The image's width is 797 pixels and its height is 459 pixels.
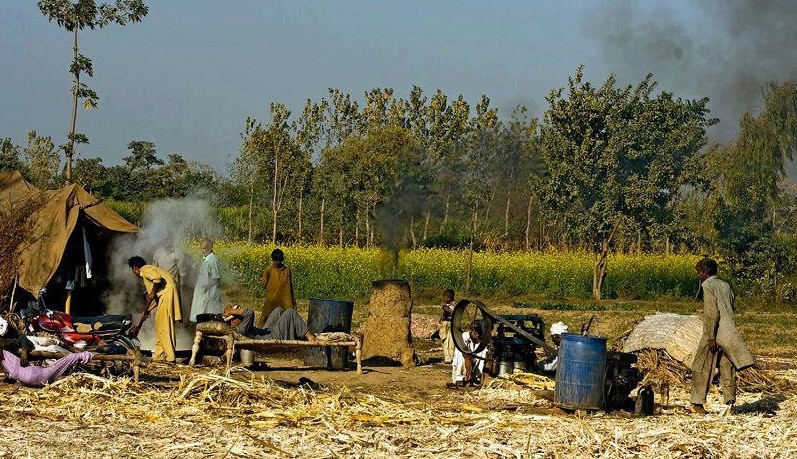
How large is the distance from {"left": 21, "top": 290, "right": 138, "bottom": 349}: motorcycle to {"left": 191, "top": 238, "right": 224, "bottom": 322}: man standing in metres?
1.58

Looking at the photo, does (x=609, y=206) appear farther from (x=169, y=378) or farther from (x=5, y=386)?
(x=5, y=386)

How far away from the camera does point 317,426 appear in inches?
372

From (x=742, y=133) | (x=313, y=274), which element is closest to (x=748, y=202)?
(x=742, y=133)

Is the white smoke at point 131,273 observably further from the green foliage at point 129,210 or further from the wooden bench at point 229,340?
the green foliage at point 129,210

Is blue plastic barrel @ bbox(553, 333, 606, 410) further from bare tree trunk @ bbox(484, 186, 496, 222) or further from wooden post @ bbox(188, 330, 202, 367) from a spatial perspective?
bare tree trunk @ bbox(484, 186, 496, 222)

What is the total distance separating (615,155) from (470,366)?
55.5ft

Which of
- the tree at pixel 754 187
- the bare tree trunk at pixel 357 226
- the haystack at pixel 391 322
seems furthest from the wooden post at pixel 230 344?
the bare tree trunk at pixel 357 226

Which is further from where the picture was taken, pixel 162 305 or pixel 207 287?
pixel 207 287

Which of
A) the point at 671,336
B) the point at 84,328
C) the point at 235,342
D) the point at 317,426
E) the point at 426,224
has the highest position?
the point at 426,224

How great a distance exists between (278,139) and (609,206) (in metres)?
19.2

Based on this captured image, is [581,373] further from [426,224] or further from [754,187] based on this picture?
[754,187]

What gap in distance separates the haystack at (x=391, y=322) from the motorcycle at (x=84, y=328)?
11.9ft

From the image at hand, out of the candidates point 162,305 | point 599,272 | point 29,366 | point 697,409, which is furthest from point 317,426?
point 599,272

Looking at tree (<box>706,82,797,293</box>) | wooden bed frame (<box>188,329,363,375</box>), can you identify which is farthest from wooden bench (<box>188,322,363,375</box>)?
tree (<box>706,82,797,293</box>)
